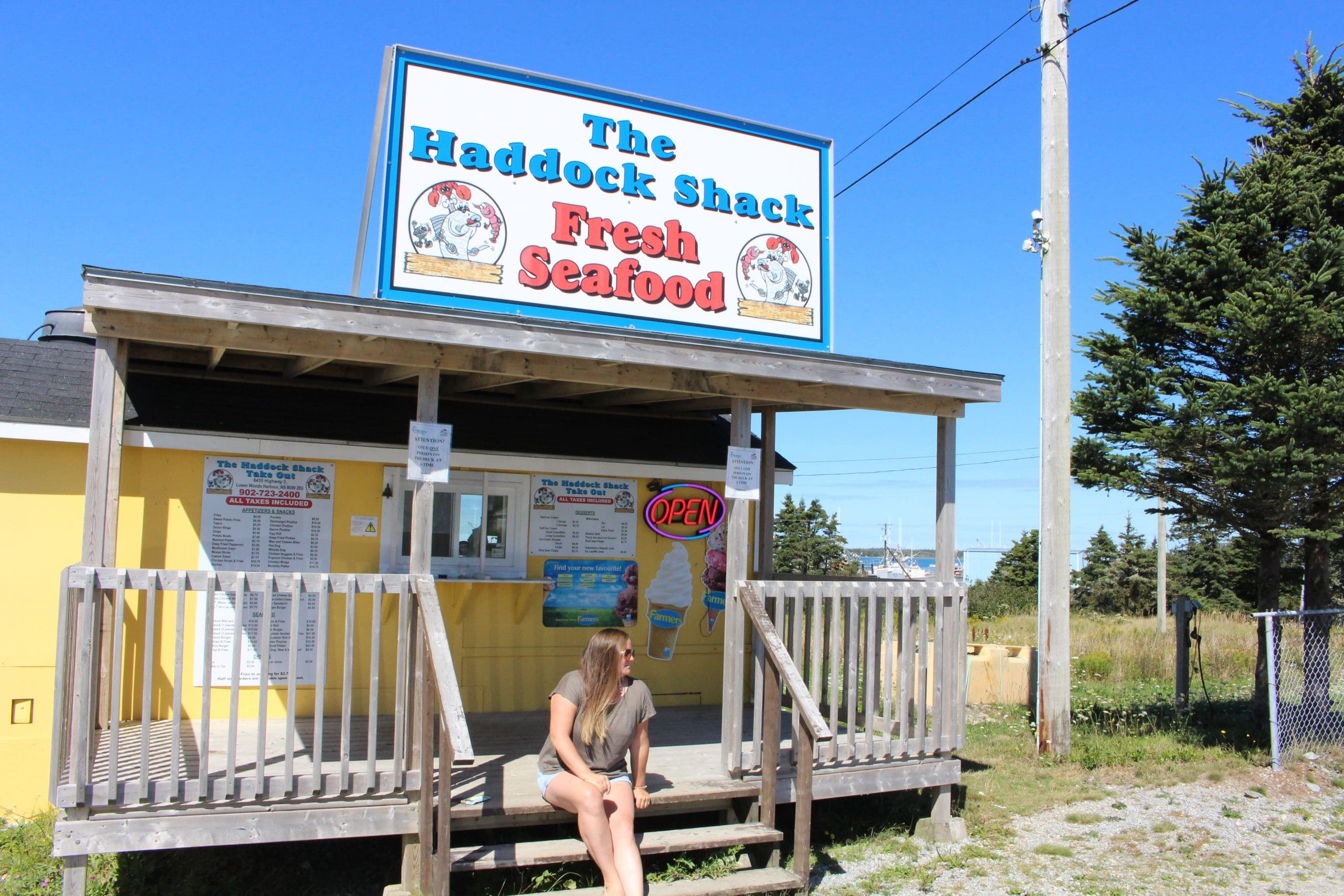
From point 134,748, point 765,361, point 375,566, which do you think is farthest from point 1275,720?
point 134,748

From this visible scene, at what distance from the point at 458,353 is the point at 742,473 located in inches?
70.6

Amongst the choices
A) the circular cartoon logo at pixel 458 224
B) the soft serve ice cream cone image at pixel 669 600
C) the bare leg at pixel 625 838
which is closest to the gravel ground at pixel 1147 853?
the bare leg at pixel 625 838

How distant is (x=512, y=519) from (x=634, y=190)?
2.65 metres

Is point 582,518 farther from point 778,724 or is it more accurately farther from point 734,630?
point 778,724

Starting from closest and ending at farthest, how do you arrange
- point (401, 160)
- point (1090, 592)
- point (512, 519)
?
point (401, 160) → point (512, 519) → point (1090, 592)

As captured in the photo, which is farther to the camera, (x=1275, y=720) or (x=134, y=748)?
(x=1275, y=720)

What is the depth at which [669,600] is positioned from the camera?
8.35 metres

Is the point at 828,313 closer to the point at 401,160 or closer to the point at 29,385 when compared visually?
the point at 401,160

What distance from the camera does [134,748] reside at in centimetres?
576

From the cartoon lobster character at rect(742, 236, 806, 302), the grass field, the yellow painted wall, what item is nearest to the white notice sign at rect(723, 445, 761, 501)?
the cartoon lobster character at rect(742, 236, 806, 302)

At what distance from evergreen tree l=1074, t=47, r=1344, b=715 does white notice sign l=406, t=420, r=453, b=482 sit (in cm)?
654

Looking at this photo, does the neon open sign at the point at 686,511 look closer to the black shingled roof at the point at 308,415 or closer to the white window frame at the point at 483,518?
the black shingled roof at the point at 308,415

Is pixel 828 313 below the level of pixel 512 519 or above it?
above

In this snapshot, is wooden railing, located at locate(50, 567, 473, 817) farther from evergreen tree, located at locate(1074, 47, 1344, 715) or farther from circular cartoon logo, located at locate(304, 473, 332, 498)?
evergreen tree, located at locate(1074, 47, 1344, 715)
